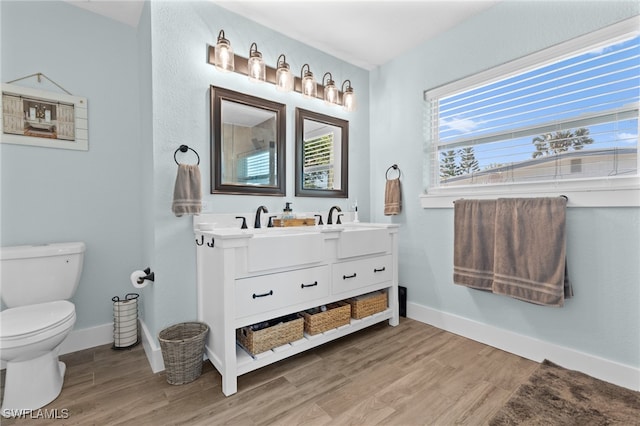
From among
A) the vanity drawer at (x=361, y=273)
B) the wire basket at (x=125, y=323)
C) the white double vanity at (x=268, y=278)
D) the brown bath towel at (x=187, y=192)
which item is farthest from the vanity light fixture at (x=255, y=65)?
the wire basket at (x=125, y=323)

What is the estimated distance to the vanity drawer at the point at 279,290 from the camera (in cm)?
164

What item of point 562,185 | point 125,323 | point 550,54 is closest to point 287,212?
point 125,323

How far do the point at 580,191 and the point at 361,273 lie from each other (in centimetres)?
146

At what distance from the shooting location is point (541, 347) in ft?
6.34

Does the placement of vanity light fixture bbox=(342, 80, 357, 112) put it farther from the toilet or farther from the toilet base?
the toilet base

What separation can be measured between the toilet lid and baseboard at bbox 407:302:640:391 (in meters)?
2.54

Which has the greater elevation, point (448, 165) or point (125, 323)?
point (448, 165)

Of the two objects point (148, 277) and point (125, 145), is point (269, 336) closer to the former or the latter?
point (148, 277)

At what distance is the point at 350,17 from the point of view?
2.26 meters

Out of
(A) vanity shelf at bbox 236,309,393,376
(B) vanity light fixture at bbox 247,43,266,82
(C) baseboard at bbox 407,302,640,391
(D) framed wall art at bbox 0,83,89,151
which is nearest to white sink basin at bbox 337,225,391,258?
(A) vanity shelf at bbox 236,309,393,376

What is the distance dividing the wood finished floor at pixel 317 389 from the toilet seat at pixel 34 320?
41 cm

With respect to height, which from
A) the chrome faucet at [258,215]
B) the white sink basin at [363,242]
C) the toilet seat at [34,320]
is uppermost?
the chrome faucet at [258,215]

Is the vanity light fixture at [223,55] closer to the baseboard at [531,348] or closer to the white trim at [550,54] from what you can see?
the white trim at [550,54]

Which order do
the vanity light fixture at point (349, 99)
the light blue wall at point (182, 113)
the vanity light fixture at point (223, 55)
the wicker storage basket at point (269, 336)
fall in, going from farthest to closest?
1. the vanity light fixture at point (349, 99)
2. the vanity light fixture at point (223, 55)
3. the light blue wall at point (182, 113)
4. the wicker storage basket at point (269, 336)
